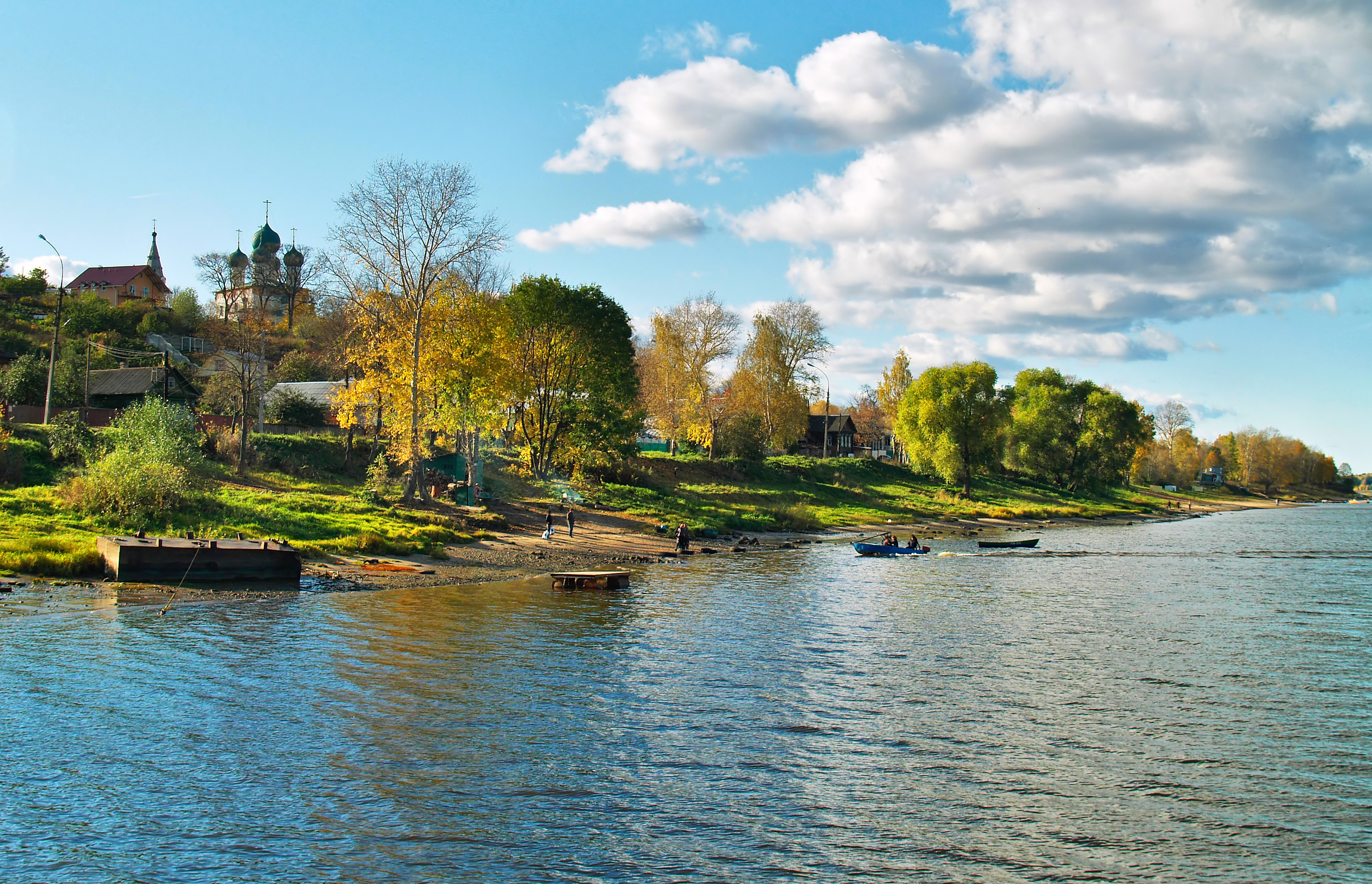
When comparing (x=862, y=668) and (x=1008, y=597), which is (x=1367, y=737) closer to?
(x=862, y=668)

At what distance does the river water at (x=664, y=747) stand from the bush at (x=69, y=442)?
72.5 ft

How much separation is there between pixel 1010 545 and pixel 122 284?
123 m

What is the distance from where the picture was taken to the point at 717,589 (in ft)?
117

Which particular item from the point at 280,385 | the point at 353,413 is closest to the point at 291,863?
the point at 353,413

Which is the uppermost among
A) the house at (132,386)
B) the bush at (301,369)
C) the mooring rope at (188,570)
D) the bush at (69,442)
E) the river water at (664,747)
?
the bush at (301,369)

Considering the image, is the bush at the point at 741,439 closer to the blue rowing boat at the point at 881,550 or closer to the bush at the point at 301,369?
the blue rowing boat at the point at 881,550

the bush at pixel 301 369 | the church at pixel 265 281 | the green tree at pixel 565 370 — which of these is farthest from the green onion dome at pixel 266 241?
the green tree at pixel 565 370

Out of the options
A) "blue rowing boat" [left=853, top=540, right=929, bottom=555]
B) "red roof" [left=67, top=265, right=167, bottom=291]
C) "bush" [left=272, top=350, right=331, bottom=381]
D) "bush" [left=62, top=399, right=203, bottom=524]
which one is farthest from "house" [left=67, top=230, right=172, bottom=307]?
"blue rowing boat" [left=853, top=540, right=929, bottom=555]

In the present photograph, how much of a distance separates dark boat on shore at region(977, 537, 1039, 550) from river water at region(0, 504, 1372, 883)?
29.7 metres

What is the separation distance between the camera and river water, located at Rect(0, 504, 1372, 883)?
12.1 metres

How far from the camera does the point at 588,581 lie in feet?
114

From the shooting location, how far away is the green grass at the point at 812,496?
64062 mm

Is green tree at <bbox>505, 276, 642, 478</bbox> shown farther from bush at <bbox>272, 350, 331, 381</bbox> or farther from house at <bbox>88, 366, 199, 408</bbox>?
bush at <bbox>272, 350, 331, 381</bbox>

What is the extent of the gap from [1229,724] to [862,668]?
817 centimetres
